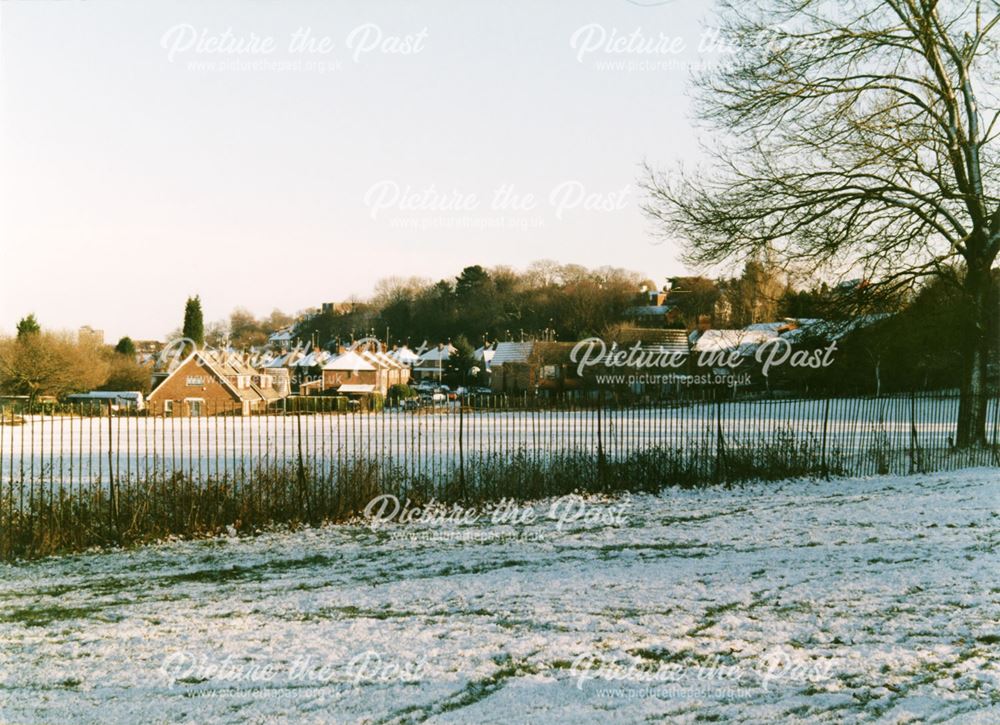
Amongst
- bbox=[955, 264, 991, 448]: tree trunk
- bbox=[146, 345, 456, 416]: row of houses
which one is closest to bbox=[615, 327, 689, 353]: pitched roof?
bbox=[146, 345, 456, 416]: row of houses

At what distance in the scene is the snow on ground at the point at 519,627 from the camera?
5.15 m

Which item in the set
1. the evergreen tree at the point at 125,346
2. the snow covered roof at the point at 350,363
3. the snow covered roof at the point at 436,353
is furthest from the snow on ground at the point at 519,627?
the snow covered roof at the point at 436,353

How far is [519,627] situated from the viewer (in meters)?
6.57

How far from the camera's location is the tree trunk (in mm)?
17672

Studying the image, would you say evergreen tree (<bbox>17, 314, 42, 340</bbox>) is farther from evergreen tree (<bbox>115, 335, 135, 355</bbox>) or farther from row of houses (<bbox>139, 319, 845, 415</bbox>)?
evergreen tree (<bbox>115, 335, 135, 355</bbox>)

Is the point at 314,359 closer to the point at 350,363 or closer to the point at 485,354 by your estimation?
the point at 350,363

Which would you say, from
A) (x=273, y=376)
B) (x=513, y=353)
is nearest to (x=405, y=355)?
(x=273, y=376)

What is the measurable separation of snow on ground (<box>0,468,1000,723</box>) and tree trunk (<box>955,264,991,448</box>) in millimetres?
8181

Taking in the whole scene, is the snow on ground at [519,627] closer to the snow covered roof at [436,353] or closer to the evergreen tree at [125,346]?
the evergreen tree at [125,346]

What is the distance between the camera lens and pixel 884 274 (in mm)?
17531

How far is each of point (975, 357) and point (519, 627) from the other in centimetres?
1656

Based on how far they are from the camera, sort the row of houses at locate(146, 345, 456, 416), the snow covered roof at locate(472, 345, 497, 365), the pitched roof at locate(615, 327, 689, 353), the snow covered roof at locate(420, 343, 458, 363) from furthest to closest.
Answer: the snow covered roof at locate(420, 343, 458, 363) → the snow covered roof at locate(472, 345, 497, 365) → the pitched roof at locate(615, 327, 689, 353) → the row of houses at locate(146, 345, 456, 416)

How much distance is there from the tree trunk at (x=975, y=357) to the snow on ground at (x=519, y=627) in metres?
8.18

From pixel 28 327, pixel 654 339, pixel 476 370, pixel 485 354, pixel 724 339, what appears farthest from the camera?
pixel 485 354
